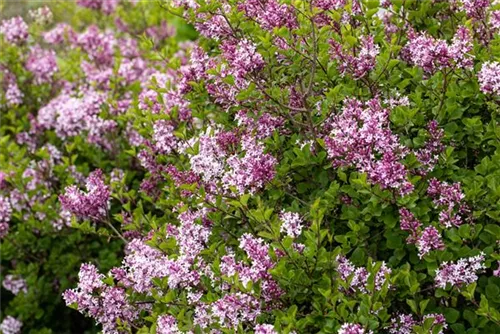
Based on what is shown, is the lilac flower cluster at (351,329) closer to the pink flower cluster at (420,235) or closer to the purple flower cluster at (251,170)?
the pink flower cluster at (420,235)

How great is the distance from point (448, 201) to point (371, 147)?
0.36 meters

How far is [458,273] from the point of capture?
260cm

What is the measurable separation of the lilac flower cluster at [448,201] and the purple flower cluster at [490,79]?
0.41m

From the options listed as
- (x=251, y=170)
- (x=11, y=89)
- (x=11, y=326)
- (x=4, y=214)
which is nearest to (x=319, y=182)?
(x=251, y=170)

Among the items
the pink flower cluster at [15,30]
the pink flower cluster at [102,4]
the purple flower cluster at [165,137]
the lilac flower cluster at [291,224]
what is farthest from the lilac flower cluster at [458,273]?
the pink flower cluster at [102,4]

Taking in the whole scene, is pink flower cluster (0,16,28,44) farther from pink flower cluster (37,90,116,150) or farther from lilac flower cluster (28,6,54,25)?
pink flower cluster (37,90,116,150)

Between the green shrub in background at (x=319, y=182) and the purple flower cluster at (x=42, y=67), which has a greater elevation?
the purple flower cluster at (x=42, y=67)

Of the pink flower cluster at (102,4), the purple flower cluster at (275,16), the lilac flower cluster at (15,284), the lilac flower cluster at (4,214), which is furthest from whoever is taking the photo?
the pink flower cluster at (102,4)

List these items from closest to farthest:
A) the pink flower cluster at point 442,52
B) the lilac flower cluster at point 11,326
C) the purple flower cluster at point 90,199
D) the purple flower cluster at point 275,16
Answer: the pink flower cluster at point 442,52, the purple flower cluster at point 275,16, the purple flower cluster at point 90,199, the lilac flower cluster at point 11,326

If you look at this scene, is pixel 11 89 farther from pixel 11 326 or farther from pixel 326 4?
pixel 326 4

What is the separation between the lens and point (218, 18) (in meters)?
3.30

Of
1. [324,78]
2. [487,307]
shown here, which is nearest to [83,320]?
[324,78]

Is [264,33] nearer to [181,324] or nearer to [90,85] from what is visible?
[181,324]

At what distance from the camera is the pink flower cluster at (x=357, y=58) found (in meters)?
2.97
